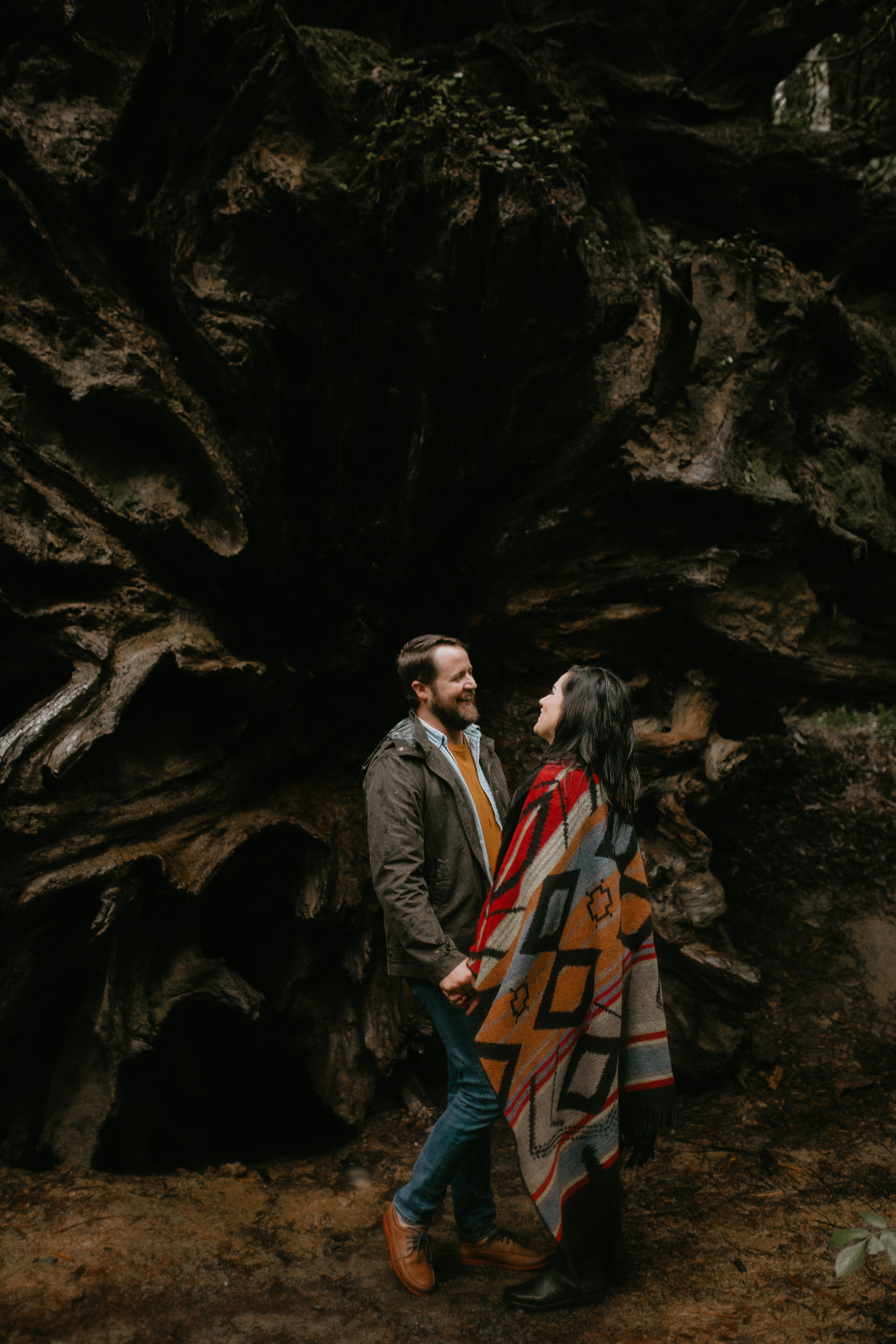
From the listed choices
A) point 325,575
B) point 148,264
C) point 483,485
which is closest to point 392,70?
point 148,264

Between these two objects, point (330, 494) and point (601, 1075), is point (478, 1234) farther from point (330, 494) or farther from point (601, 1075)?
point (330, 494)

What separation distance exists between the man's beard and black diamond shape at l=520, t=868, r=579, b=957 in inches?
29.0

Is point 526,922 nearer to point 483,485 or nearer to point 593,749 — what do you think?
point 593,749

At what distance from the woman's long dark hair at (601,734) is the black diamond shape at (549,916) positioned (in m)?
0.34

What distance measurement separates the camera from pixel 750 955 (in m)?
5.57

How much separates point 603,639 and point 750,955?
8.23 feet

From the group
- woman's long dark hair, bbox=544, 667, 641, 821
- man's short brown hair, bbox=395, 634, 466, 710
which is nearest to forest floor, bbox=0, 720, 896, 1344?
woman's long dark hair, bbox=544, 667, 641, 821

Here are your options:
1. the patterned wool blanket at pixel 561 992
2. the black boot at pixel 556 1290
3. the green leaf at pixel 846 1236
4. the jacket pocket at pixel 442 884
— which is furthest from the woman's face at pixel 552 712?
the black boot at pixel 556 1290

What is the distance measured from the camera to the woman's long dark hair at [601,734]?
283 cm

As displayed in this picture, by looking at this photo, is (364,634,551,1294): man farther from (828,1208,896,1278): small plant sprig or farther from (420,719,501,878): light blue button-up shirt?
(828,1208,896,1278): small plant sprig

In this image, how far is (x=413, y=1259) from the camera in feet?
9.53

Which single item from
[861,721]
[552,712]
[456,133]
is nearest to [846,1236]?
[552,712]

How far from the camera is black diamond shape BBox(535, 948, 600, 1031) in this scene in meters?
2.72

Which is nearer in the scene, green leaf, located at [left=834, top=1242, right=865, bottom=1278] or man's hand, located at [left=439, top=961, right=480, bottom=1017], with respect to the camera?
green leaf, located at [left=834, top=1242, right=865, bottom=1278]
